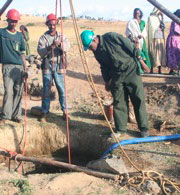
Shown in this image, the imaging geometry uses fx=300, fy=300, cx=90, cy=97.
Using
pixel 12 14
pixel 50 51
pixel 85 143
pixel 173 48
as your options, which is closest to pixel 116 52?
pixel 50 51

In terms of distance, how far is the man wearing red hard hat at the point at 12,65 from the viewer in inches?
218

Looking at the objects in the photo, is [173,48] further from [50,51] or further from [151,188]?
[151,188]

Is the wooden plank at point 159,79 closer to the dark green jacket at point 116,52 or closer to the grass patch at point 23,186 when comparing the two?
the dark green jacket at point 116,52

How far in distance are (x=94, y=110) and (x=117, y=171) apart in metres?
2.97

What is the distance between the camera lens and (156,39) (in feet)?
30.4

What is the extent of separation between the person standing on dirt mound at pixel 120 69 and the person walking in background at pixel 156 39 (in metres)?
4.36

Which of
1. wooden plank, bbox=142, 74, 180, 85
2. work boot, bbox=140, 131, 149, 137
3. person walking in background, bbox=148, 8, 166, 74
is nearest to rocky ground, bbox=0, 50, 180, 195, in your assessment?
work boot, bbox=140, 131, 149, 137

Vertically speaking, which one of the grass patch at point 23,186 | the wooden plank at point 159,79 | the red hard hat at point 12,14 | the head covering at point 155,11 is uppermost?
the head covering at point 155,11

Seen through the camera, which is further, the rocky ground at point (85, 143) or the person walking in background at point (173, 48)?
the person walking in background at point (173, 48)

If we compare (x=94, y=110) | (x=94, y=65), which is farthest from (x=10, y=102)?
(x=94, y=65)

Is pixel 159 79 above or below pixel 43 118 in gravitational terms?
above

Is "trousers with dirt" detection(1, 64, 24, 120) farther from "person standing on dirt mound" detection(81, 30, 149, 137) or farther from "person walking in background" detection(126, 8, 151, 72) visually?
"person walking in background" detection(126, 8, 151, 72)

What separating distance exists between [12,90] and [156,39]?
17.0 ft

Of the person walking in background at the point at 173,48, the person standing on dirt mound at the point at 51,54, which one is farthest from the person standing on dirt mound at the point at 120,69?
the person walking in background at the point at 173,48
